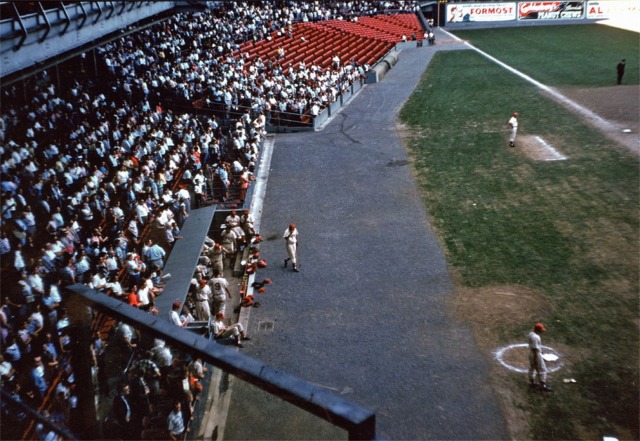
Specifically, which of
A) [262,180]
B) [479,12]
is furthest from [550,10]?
[262,180]

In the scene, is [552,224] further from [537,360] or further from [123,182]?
[123,182]

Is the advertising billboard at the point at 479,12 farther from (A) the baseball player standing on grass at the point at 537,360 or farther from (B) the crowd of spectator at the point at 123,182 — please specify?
(A) the baseball player standing on grass at the point at 537,360

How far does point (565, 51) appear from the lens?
1766 inches

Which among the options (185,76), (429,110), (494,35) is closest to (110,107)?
(185,76)

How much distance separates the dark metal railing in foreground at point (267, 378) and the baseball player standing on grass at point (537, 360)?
807 cm

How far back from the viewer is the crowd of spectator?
8.51 meters

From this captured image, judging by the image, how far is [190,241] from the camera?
627 inches

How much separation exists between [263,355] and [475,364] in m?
4.18

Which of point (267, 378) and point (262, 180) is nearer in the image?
point (267, 378)

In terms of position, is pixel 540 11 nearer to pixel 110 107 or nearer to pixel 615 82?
pixel 615 82

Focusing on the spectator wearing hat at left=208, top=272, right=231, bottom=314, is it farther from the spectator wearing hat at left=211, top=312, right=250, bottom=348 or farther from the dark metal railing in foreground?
the dark metal railing in foreground

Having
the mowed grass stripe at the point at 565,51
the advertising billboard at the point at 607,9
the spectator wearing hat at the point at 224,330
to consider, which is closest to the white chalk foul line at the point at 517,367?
the spectator wearing hat at the point at 224,330

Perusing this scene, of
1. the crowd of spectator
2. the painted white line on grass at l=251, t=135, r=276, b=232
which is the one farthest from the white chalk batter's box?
the painted white line on grass at l=251, t=135, r=276, b=232

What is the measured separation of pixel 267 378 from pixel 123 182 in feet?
52.6
